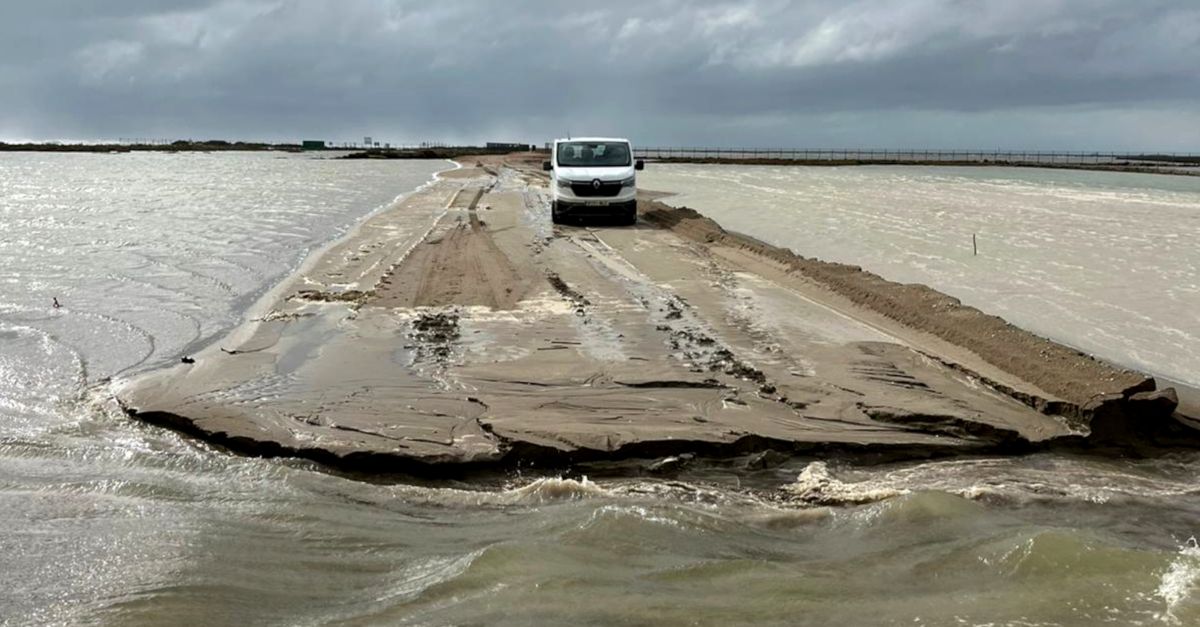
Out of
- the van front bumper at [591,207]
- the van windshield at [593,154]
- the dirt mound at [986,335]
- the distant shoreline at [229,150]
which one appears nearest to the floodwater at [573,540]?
the dirt mound at [986,335]

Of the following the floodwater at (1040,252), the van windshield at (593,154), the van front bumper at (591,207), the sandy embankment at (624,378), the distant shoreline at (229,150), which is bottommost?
the sandy embankment at (624,378)

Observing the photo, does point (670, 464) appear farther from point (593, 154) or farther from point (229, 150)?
point (229, 150)

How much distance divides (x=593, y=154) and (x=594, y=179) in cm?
108

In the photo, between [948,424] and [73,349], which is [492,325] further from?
[948,424]

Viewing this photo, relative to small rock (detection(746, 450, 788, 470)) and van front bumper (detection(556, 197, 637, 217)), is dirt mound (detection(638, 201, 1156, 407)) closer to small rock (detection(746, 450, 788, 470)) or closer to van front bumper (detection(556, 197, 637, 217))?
small rock (detection(746, 450, 788, 470))

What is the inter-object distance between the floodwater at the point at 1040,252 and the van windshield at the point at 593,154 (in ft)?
10.9

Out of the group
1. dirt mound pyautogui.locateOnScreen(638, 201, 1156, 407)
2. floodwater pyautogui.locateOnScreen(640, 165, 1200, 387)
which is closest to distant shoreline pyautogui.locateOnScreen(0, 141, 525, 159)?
floodwater pyautogui.locateOnScreen(640, 165, 1200, 387)

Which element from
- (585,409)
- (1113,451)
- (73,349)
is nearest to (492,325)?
(585,409)

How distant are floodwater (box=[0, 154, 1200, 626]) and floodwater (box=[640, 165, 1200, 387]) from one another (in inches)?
157

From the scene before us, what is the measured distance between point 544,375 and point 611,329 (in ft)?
5.87

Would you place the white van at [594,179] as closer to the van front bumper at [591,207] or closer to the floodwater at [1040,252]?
the van front bumper at [591,207]

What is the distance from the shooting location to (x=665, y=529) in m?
4.29

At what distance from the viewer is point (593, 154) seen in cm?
1870

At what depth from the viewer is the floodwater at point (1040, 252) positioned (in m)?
9.34
